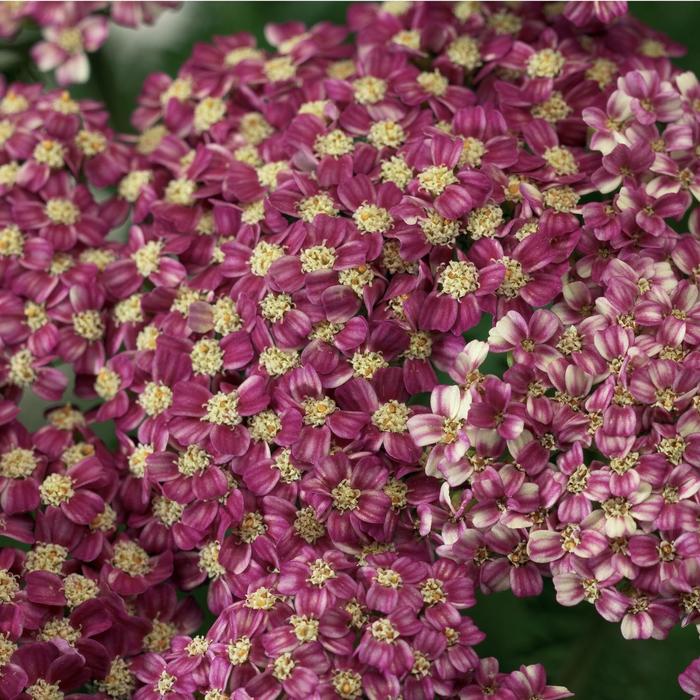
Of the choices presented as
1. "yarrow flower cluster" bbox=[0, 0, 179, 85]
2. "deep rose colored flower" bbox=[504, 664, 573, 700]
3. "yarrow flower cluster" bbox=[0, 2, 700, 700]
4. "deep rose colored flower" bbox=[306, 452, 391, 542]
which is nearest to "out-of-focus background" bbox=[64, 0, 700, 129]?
"yarrow flower cluster" bbox=[0, 0, 179, 85]

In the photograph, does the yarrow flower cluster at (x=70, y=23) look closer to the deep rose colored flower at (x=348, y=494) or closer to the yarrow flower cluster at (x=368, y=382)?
the yarrow flower cluster at (x=368, y=382)

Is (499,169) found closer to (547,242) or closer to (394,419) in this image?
(547,242)

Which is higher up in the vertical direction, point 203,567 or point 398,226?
point 398,226

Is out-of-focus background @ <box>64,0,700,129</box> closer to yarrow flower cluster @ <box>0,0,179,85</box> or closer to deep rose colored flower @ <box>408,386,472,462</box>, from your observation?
yarrow flower cluster @ <box>0,0,179,85</box>

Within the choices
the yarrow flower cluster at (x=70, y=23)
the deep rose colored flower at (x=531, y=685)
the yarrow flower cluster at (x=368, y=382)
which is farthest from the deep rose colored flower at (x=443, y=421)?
the yarrow flower cluster at (x=70, y=23)

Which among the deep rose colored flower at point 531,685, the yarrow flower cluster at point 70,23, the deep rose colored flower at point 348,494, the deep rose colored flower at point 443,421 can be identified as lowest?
the deep rose colored flower at point 531,685

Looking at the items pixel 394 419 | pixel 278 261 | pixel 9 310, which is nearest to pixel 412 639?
pixel 394 419

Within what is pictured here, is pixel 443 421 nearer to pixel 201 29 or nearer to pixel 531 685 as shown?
pixel 531 685
